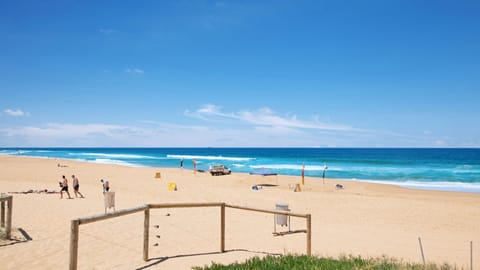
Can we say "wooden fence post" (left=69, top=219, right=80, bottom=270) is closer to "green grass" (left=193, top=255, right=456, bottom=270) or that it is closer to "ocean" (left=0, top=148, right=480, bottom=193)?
"green grass" (left=193, top=255, right=456, bottom=270)

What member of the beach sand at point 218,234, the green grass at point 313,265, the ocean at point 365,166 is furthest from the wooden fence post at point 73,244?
the ocean at point 365,166

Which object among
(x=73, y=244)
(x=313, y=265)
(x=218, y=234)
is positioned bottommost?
(x=218, y=234)

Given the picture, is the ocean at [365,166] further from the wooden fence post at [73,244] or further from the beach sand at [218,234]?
the wooden fence post at [73,244]

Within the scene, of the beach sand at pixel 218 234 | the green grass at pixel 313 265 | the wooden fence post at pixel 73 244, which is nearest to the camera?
the wooden fence post at pixel 73 244

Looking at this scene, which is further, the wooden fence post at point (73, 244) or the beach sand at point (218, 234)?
the beach sand at point (218, 234)

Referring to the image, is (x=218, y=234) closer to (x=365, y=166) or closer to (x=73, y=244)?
(x=73, y=244)

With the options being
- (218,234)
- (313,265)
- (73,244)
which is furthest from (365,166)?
(73,244)

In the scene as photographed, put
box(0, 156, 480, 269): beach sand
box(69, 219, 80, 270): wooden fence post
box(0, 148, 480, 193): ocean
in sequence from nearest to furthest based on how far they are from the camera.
Result: box(69, 219, 80, 270): wooden fence post
box(0, 156, 480, 269): beach sand
box(0, 148, 480, 193): ocean

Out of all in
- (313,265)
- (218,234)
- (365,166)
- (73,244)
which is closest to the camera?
(73,244)

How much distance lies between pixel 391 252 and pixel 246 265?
4235 mm

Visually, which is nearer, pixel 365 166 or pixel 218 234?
pixel 218 234

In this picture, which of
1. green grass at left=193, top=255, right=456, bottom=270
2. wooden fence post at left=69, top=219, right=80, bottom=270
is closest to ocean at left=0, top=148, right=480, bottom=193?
green grass at left=193, top=255, right=456, bottom=270

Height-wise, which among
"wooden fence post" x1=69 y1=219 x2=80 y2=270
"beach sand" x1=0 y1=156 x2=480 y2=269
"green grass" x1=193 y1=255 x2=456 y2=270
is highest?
"wooden fence post" x1=69 y1=219 x2=80 y2=270

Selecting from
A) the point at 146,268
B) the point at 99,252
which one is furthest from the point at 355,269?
the point at 99,252
